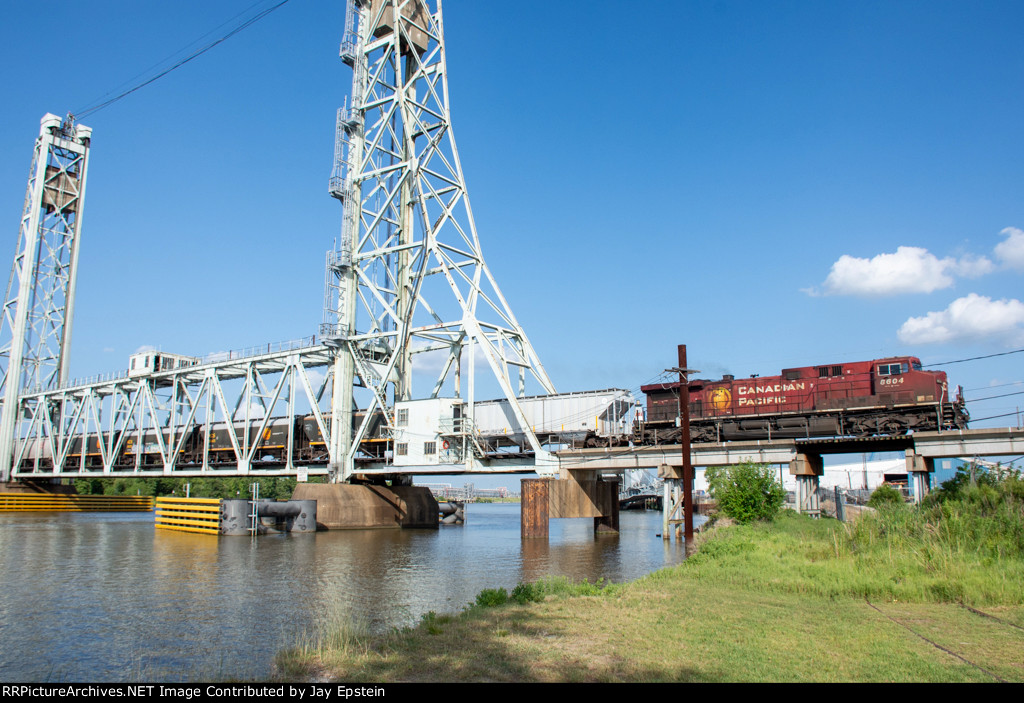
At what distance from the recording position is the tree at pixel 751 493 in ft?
101

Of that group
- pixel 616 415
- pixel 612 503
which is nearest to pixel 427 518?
pixel 612 503

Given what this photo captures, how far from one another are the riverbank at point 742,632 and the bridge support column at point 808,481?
15.6m

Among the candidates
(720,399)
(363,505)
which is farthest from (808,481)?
(363,505)

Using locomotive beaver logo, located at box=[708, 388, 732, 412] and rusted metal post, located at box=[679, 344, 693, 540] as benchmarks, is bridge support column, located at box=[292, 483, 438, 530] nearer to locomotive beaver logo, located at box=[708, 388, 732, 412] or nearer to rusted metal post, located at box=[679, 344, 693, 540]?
locomotive beaver logo, located at box=[708, 388, 732, 412]

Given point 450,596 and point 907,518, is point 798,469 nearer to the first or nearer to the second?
point 907,518

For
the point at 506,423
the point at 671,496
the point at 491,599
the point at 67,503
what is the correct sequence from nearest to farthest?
the point at 491,599 < the point at 671,496 < the point at 506,423 < the point at 67,503

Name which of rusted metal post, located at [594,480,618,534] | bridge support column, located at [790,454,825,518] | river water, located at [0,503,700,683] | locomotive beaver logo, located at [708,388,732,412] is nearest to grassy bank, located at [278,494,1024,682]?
river water, located at [0,503,700,683]

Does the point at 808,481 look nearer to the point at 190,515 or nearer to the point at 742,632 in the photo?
the point at 742,632

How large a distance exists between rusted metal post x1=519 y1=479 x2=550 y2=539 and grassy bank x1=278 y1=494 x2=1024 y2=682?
18.0 metres

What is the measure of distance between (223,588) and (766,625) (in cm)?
1601

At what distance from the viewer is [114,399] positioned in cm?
6338

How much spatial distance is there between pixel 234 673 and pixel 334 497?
35035mm

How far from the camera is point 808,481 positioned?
32.9 metres

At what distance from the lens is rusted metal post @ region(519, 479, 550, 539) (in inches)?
Result: 1415
